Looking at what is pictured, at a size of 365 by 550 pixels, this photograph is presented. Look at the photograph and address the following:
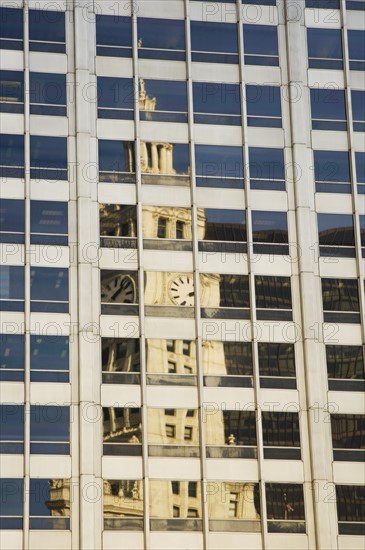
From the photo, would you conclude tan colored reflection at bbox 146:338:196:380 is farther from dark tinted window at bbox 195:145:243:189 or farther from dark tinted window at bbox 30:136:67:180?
dark tinted window at bbox 30:136:67:180

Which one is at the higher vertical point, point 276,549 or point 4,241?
point 4,241

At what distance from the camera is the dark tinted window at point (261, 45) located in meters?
52.9

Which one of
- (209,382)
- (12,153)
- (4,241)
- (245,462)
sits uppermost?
(12,153)

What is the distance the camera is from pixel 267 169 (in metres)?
51.8

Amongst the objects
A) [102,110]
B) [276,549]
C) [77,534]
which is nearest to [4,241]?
[102,110]

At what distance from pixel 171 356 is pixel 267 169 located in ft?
28.9

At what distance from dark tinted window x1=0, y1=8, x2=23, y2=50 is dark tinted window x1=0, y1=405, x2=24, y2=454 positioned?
14762 millimetres

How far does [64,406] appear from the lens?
47656 millimetres

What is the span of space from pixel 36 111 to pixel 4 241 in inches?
220

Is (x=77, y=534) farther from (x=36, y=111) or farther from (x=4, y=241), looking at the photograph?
(x=36, y=111)

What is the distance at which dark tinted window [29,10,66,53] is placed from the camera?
51.8 meters

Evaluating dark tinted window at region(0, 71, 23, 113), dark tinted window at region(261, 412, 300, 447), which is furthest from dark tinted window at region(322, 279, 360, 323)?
dark tinted window at region(0, 71, 23, 113)

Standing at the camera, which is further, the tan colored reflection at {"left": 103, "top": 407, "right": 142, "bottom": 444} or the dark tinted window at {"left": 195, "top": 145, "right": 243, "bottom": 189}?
the dark tinted window at {"left": 195, "top": 145, "right": 243, "bottom": 189}

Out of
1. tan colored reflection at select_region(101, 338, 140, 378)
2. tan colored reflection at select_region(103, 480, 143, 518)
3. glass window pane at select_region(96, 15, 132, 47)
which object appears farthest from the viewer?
glass window pane at select_region(96, 15, 132, 47)
